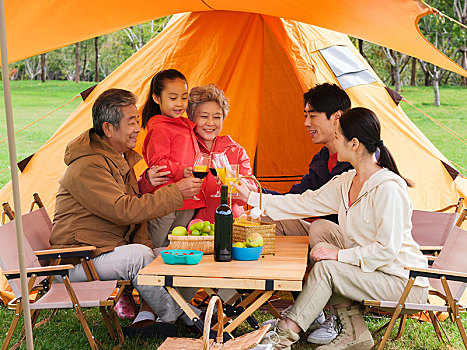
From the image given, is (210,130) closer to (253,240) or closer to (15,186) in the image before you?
(253,240)

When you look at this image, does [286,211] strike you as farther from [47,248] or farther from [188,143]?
[47,248]

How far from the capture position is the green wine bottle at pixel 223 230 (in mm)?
2941

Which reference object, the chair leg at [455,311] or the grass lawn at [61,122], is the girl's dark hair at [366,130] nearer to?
the chair leg at [455,311]

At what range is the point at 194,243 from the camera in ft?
10.1

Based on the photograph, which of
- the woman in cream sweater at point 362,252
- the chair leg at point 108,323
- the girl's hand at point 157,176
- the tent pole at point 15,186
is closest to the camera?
the tent pole at point 15,186

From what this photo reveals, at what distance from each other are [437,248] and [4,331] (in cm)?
265

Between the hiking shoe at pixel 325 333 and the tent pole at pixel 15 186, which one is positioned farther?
the hiking shoe at pixel 325 333

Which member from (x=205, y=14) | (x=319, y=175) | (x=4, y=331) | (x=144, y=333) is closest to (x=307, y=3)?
(x=319, y=175)

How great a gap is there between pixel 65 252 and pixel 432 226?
2.30 m

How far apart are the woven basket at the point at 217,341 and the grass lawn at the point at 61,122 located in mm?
850

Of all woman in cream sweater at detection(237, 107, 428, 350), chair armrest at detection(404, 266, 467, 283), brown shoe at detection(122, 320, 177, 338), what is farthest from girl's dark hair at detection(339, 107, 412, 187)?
brown shoe at detection(122, 320, 177, 338)

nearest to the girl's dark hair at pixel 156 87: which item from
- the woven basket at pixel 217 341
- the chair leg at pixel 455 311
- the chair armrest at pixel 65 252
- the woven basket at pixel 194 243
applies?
the chair armrest at pixel 65 252

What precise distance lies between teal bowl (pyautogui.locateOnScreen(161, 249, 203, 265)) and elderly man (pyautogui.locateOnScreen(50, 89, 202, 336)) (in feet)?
1.88

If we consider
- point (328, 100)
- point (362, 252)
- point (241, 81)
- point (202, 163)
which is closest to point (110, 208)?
point (202, 163)
